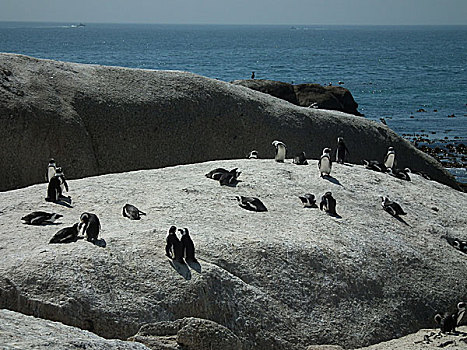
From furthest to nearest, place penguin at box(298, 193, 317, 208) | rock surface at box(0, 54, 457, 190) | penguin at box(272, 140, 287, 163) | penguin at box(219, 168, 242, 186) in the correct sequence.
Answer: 1. rock surface at box(0, 54, 457, 190)
2. penguin at box(272, 140, 287, 163)
3. penguin at box(219, 168, 242, 186)
4. penguin at box(298, 193, 317, 208)

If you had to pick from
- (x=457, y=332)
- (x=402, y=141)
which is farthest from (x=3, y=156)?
(x=402, y=141)

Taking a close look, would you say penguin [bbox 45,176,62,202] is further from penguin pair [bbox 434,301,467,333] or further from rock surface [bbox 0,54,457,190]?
penguin pair [bbox 434,301,467,333]

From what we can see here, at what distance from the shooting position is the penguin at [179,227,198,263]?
1050 centimetres

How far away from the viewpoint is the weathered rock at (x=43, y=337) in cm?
637

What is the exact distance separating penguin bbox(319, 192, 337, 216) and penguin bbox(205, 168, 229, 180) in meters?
2.27

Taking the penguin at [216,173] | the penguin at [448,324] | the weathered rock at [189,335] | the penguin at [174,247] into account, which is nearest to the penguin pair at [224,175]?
the penguin at [216,173]

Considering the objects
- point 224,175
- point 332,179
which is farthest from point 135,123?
point 332,179

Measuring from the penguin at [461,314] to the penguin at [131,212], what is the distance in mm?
5958

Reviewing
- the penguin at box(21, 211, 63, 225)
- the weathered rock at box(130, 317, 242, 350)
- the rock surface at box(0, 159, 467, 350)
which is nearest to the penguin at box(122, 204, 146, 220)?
the rock surface at box(0, 159, 467, 350)

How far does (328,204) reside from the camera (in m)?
13.7

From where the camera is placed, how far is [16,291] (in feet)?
31.9

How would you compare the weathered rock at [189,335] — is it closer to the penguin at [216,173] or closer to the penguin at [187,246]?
the penguin at [187,246]

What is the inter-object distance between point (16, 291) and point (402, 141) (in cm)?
1737

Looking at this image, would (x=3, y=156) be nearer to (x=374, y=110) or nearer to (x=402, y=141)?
(x=402, y=141)
